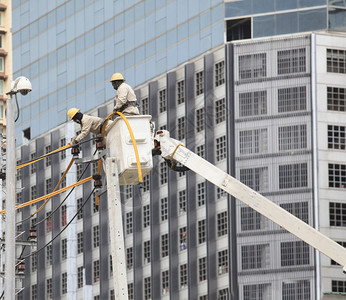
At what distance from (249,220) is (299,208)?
4158 mm

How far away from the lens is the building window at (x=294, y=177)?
106m

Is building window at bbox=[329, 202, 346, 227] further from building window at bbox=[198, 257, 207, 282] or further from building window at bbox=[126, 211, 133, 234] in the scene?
building window at bbox=[126, 211, 133, 234]

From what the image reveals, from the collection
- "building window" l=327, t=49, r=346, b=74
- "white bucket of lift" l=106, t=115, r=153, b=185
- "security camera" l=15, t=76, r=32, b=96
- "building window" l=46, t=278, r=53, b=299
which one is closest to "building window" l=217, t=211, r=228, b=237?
"building window" l=327, t=49, r=346, b=74

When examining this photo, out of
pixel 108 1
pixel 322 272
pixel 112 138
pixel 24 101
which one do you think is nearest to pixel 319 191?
pixel 322 272

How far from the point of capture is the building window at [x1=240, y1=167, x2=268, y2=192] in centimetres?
10675

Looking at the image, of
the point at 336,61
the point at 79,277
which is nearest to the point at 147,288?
the point at 79,277

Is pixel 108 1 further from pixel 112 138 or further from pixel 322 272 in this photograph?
pixel 112 138

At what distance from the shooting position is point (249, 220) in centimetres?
10694

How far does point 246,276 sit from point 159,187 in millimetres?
13546

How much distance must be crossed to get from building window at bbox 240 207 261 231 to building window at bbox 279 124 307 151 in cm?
576

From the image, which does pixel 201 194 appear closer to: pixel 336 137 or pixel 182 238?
pixel 182 238

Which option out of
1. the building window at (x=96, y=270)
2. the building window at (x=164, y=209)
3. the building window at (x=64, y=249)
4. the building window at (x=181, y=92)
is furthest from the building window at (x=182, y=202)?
the building window at (x=64, y=249)

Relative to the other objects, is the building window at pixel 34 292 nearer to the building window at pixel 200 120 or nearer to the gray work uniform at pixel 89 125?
the building window at pixel 200 120

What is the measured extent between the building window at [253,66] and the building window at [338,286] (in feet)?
58.6
